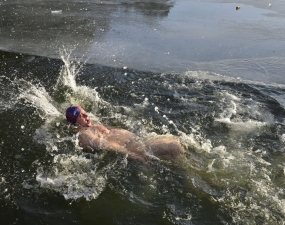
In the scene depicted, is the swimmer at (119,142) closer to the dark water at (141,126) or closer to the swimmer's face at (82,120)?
the swimmer's face at (82,120)

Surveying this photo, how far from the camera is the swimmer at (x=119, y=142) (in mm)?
3953

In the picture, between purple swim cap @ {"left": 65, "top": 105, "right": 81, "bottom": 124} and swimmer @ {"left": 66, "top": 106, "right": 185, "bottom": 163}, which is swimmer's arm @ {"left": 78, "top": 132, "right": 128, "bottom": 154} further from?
purple swim cap @ {"left": 65, "top": 105, "right": 81, "bottom": 124}

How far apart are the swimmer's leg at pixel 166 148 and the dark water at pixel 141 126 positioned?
0.38ft

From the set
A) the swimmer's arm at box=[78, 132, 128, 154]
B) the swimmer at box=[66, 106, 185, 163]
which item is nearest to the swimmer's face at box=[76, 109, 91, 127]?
the swimmer at box=[66, 106, 185, 163]

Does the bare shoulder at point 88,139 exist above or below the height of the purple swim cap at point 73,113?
below

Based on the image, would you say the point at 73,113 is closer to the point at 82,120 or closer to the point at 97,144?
the point at 82,120

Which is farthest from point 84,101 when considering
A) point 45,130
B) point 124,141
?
point 124,141

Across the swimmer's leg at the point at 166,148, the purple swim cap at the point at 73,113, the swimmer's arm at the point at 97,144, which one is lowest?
the swimmer's arm at the point at 97,144

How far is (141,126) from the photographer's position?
189 inches

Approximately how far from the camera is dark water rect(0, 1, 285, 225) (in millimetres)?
3342

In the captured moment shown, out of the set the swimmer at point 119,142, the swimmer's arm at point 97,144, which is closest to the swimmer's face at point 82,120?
the swimmer at point 119,142

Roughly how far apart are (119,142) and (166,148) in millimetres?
682

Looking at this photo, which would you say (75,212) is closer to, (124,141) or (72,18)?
(124,141)

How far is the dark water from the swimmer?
0.44ft
